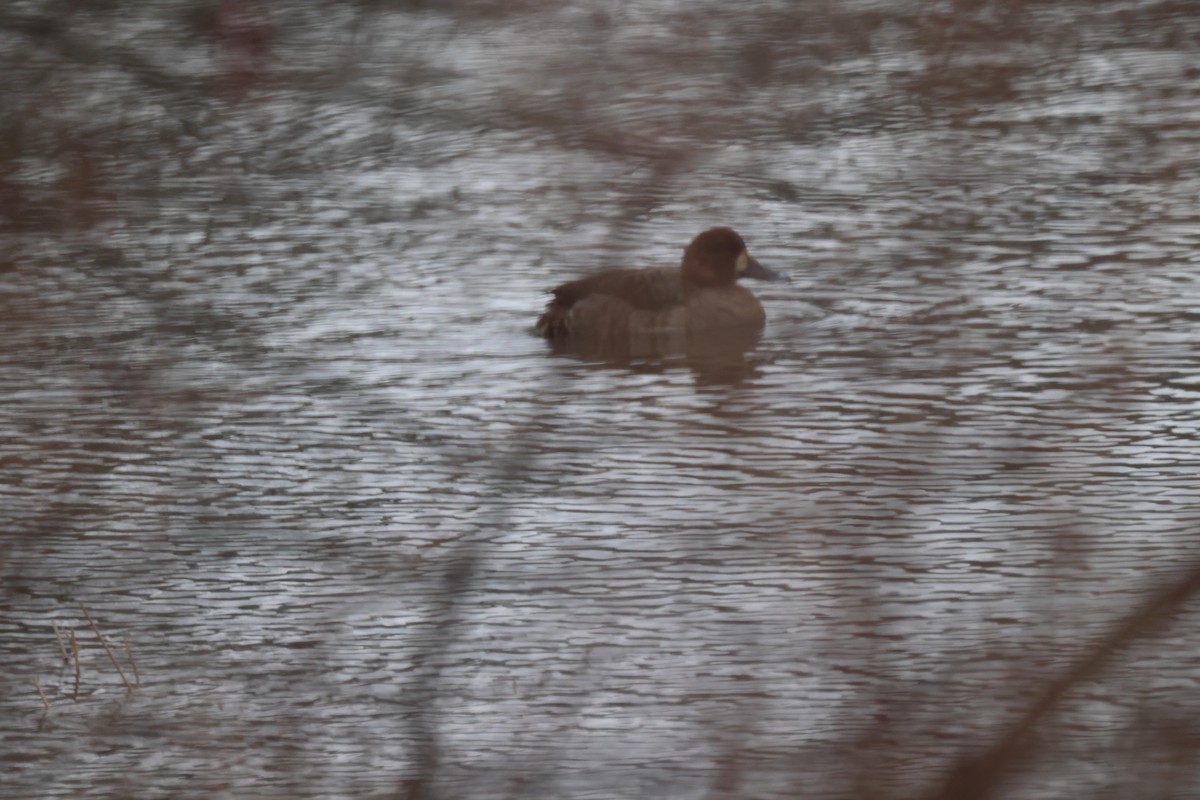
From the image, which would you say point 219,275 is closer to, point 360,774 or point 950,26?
point 360,774

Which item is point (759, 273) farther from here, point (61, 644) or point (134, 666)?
point (134, 666)

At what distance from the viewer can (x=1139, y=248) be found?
8359 millimetres

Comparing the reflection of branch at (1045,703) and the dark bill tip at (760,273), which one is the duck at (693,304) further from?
the reflection of branch at (1045,703)

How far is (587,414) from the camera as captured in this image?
619 centimetres

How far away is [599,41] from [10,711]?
Answer: 9.34 feet

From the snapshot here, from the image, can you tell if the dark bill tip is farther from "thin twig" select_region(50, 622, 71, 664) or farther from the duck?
"thin twig" select_region(50, 622, 71, 664)

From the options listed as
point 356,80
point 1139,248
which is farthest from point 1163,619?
point 1139,248

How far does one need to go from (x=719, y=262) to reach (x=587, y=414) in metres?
2.05

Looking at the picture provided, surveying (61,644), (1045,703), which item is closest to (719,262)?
(61,644)

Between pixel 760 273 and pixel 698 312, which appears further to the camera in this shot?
pixel 760 273

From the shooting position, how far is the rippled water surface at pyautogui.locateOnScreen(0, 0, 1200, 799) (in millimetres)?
1785

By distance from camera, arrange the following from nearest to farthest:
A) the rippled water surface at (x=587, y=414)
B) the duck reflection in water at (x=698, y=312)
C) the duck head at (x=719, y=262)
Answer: the rippled water surface at (x=587, y=414) < the duck reflection in water at (x=698, y=312) < the duck head at (x=719, y=262)

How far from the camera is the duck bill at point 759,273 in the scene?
317 inches

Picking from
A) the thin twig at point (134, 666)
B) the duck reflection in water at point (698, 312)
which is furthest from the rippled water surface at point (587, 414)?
the duck reflection in water at point (698, 312)
